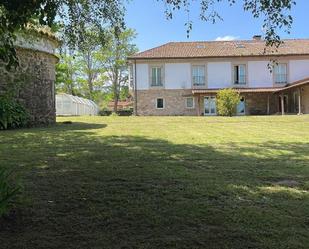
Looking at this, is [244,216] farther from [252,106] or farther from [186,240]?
[252,106]

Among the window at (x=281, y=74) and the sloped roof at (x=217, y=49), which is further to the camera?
the window at (x=281, y=74)

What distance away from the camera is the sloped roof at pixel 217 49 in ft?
133

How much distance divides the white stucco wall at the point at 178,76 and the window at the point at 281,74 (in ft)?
25.2

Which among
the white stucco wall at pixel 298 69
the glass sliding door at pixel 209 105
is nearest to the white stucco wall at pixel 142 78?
the glass sliding door at pixel 209 105

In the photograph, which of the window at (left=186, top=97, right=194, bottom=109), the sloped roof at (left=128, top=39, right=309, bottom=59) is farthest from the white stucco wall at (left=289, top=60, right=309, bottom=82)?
the window at (left=186, top=97, right=194, bottom=109)

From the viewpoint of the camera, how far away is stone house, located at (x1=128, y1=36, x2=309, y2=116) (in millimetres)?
40594

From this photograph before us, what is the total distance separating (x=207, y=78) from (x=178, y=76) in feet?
8.42

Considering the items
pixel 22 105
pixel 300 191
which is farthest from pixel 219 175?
pixel 22 105

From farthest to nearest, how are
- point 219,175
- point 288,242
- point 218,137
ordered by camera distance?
point 218,137 < point 219,175 < point 288,242

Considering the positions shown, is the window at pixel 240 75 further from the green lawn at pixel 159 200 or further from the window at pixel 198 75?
the green lawn at pixel 159 200

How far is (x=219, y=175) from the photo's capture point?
6.92 metres

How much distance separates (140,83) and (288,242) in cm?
3757

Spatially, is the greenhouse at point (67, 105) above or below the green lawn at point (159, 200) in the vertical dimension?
above

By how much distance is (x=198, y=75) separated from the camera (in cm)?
4109
